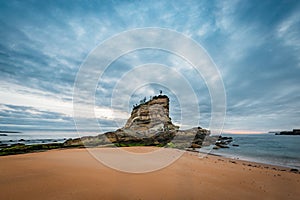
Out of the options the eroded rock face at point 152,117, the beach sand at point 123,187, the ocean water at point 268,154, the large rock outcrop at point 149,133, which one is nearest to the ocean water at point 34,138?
the eroded rock face at point 152,117

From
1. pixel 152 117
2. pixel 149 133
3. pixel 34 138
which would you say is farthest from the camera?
pixel 34 138

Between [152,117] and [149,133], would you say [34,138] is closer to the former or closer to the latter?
[152,117]

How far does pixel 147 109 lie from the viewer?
114 ft

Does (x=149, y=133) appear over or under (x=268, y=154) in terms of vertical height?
over

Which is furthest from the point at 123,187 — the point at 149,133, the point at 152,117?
the point at 152,117

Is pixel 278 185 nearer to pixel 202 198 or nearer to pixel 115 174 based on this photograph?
pixel 202 198

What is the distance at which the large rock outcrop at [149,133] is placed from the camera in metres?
24.1

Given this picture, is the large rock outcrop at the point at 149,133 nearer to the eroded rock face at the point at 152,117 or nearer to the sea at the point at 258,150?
the eroded rock face at the point at 152,117

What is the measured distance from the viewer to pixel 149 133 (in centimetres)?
2791

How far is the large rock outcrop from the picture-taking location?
2408cm

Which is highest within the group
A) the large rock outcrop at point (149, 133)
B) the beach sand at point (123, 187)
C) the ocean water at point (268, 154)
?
the large rock outcrop at point (149, 133)

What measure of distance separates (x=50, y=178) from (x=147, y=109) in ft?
95.8

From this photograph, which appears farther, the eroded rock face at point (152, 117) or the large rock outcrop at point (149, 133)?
the eroded rock face at point (152, 117)

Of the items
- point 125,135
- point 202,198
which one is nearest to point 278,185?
point 202,198
